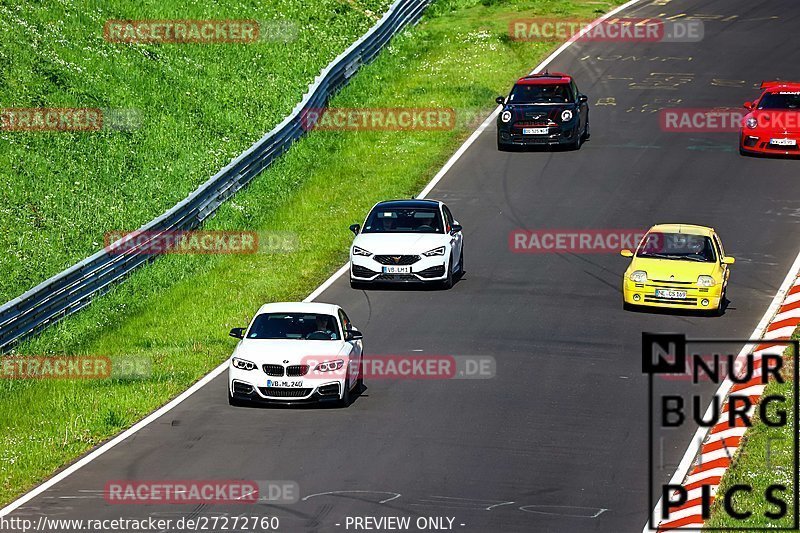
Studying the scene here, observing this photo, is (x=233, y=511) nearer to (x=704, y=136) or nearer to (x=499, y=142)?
(x=499, y=142)

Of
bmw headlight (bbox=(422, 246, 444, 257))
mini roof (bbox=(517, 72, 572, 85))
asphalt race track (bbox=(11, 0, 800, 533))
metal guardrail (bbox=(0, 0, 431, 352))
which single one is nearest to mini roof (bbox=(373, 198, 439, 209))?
bmw headlight (bbox=(422, 246, 444, 257))

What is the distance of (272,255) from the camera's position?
3108 cm

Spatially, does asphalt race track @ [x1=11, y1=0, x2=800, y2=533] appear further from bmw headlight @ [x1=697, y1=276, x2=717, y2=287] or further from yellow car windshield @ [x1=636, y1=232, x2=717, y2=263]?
yellow car windshield @ [x1=636, y1=232, x2=717, y2=263]

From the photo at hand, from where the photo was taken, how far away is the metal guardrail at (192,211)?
977 inches

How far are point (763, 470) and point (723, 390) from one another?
3822 millimetres

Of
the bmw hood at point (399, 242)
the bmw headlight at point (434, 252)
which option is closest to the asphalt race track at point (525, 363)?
the bmw headlight at point (434, 252)

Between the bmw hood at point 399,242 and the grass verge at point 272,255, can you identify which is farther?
the bmw hood at point 399,242

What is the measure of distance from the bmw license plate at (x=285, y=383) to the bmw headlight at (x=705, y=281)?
883 centimetres

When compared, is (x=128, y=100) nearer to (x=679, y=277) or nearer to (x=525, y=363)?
(x=679, y=277)

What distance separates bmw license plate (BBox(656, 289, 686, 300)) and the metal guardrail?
1032 cm

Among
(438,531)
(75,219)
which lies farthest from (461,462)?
(75,219)

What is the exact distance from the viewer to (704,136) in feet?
130

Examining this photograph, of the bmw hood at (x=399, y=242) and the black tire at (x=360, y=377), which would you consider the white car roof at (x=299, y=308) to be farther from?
the bmw hood at (x=399, y=242)

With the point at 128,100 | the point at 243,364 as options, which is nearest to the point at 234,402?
the point at 243,364
